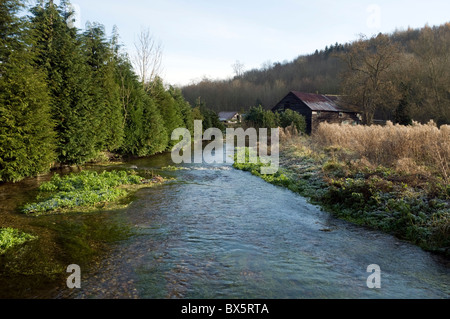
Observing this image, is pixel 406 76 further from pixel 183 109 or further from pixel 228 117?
pixel 228 117

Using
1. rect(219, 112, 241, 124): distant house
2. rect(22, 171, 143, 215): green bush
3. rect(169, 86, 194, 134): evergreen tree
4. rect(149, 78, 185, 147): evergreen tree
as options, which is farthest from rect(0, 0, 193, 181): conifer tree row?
rect(219, 112, 241, 124): distant house

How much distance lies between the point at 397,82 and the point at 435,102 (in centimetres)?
735

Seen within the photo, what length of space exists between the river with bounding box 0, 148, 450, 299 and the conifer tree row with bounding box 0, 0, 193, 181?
560 cm

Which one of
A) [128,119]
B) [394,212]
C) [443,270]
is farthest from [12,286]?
[128,119]

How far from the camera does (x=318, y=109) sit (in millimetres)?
39344

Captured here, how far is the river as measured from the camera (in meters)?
4.52

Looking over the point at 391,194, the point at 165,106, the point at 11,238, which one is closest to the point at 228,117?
the point at 165,106

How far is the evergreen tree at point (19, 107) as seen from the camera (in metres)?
10.5

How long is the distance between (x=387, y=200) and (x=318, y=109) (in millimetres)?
33307

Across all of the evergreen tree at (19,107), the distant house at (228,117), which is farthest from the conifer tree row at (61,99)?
the distant house at (228,117)

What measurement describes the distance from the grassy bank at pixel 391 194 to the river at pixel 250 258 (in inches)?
18.5

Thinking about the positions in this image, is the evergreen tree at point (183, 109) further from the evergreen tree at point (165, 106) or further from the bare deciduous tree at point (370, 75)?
the bare deciduous tree at point (370, 75)

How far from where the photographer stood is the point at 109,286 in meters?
4.53
